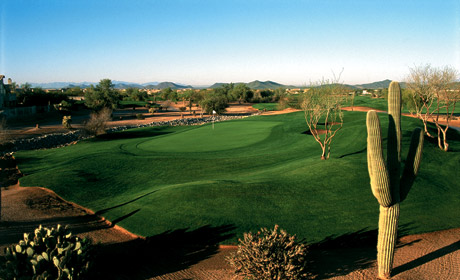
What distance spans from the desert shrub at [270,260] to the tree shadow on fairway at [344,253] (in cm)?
86

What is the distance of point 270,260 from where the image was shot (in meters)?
7.26

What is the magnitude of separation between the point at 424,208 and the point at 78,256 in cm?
1212

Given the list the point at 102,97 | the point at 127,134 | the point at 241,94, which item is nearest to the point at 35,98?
the point at 102,97

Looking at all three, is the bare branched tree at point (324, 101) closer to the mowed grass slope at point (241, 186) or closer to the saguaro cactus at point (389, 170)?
the mowed grass slope at point (241, 186)

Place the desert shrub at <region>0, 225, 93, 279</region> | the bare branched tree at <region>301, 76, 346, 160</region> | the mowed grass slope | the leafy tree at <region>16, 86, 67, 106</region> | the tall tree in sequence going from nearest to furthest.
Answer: the desert shrub at <region>0, 225, 93, 279</region>, the mowed grass slope, the bare branched tree at <region>301, 76, 346, 160</region>, the leafy tree at <region>16, 86, 67, 106</region>, the tall tree

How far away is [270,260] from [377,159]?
341 cm

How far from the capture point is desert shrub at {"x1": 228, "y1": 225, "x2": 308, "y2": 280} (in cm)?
718

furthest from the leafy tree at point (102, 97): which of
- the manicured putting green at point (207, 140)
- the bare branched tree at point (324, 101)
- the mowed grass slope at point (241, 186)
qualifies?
the bare branched tree at point (324, 101)

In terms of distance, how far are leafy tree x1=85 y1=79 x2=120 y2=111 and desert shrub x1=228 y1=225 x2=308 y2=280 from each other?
63584 millimetres

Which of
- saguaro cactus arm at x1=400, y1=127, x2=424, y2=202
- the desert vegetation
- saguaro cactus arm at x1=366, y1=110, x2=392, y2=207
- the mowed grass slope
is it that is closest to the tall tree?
the desert vegetation

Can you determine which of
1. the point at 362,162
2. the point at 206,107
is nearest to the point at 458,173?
the point at 362,162

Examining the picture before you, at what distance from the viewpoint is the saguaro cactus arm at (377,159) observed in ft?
23.4

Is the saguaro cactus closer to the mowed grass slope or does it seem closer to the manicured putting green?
the mowed grass slope

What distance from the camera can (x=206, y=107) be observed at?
67.6 m
